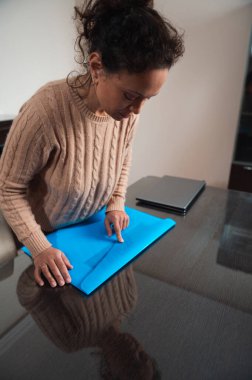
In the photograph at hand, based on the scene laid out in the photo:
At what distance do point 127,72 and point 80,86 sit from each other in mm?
199

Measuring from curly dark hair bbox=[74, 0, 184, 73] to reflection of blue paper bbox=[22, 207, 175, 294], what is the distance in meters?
0.41

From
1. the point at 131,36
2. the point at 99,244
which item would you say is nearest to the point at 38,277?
the point at 99,244

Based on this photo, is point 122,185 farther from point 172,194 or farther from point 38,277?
point 38,277

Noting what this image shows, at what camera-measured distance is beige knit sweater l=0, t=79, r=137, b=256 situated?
2.15 ft

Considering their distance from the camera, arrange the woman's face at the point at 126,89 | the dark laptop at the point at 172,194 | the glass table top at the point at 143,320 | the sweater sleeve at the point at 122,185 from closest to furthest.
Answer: the glass table top at the point at 143,320 < the woman's face at the point at 126,89 < the sweater sleeve at the point at 122,185 < the dark laptop at the point at 172,194

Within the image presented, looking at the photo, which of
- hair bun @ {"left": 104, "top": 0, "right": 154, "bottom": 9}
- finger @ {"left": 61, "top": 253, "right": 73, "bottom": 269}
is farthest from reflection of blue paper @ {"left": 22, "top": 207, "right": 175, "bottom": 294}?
hair bun @ {"left": 104, "top": 0, "right": 154, "bottom": 9}

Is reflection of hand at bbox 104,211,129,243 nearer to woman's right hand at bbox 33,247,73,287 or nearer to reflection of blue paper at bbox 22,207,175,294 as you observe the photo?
reflection of blue paper at bbox 22,207,175,294

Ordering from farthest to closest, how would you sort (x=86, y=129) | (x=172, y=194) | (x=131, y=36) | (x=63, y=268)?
(x=172, y=194) → (x=86, y=129) → (x=63, y=268) → (x=131, y=36)

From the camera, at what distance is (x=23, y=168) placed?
674 millimetres

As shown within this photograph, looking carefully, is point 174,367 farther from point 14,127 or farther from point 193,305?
point 14,127

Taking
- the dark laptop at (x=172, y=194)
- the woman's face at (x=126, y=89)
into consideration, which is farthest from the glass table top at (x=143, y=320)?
the woman's face at (x=126, y=89)

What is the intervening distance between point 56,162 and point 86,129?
11cm

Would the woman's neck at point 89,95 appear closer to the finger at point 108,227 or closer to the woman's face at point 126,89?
the woman's face at point 126,89

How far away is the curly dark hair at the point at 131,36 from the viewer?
520 millimetres
